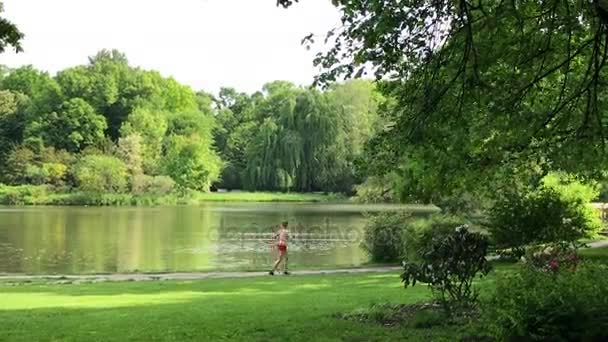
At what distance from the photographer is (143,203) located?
6838 centimetres

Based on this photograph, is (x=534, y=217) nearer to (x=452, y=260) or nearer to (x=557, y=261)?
(x=557, y=261)

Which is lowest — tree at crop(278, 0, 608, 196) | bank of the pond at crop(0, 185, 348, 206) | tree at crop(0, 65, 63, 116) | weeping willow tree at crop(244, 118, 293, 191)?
bank of the pond at crop(0, 185, 348, 206)

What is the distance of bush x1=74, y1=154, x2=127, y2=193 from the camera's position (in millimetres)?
68438

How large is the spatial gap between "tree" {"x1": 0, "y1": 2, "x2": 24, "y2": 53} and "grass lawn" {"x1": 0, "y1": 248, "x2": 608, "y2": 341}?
3.37 m

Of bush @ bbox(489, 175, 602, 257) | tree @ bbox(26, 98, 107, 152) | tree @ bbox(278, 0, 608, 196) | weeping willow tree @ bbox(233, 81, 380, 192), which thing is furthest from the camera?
tree @ bbox(26, 98, 107, 152)

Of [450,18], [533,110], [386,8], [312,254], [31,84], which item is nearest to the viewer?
[386,8]

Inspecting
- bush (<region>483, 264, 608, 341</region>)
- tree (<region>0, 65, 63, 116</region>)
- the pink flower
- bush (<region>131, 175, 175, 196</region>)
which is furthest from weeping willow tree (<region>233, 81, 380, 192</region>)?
bush (<region>483, 264, 608, 341</region>)

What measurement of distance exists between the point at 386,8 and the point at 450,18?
3.08 ft

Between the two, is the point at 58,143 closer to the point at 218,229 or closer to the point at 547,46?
the point at 218,229

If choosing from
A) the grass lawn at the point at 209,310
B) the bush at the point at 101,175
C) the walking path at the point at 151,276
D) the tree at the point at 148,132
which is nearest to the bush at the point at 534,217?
the walking path at the point at 151,276

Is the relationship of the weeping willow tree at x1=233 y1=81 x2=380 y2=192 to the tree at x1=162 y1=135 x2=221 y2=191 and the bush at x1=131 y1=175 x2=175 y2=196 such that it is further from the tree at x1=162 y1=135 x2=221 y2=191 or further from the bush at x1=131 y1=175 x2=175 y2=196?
the bush at x1=131 y1=175 x2=175 y2=196

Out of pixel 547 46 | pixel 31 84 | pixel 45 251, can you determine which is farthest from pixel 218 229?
pixel 31 84

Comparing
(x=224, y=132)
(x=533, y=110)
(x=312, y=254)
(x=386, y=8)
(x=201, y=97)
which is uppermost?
(x=201, y=97)

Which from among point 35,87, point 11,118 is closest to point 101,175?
point 11,118
